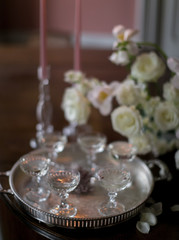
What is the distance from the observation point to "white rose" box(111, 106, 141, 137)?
0.67 metres

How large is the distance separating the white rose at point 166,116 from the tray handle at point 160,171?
79 millimetres

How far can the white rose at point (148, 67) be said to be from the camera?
720mm

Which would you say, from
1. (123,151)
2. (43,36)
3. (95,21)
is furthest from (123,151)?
(95,21)

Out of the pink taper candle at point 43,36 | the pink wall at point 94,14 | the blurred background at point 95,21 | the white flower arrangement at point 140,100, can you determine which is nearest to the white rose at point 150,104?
the white flower arrangement at point 140,100

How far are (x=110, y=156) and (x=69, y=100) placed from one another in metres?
0.19

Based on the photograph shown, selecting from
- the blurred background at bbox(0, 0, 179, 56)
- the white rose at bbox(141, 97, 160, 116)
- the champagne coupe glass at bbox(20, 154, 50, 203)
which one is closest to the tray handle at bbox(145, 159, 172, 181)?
the white rose at bbox(141, 97, 160, 116)

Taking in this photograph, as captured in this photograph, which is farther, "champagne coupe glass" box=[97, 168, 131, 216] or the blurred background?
the blurred background

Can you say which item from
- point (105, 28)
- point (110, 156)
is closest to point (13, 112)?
Answer: point (110, 156)

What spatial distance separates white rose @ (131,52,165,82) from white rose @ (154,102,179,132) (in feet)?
0.23

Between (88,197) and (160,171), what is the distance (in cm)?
18

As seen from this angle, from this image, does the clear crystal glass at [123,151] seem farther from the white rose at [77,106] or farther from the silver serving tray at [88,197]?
the white rose at [77,106]

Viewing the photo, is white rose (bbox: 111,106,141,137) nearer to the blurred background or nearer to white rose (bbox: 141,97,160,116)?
white rose (bbox: 141,97,160,116)

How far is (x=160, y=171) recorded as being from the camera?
679 mm

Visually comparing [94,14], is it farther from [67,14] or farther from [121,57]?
[121,57]
